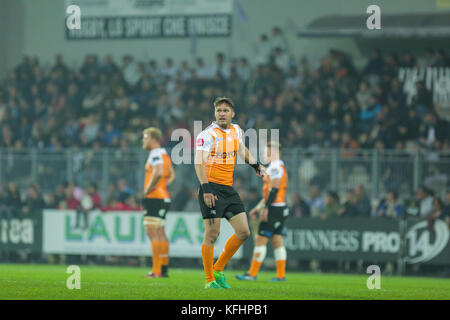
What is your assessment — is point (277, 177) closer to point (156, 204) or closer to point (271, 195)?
point (271, 195)

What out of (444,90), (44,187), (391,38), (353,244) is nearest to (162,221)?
(353,244)

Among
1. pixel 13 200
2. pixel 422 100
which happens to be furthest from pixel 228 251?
pixel 422 100

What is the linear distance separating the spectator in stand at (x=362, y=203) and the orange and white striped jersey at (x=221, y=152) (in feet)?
31.1

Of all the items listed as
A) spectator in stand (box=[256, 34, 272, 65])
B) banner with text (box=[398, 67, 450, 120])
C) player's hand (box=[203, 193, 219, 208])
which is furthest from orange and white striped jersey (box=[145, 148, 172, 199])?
spectator in stand (box=[256, 34, 272, 65])

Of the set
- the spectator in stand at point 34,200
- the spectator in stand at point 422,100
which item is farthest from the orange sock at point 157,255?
the spectator in stand at point 422,100

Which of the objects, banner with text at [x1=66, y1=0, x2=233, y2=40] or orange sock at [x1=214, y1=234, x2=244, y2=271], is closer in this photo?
orange sock at [x1=214, y1=234, x2=244, y2=271]

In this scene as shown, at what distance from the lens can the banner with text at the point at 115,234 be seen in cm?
2072

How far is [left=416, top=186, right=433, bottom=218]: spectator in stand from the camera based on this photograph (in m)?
19.6

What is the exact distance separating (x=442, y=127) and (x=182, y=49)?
10727 mm

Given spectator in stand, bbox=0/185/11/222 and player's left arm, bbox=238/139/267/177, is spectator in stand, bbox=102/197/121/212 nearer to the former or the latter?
spectator in stand, bbox=0/185/11/222

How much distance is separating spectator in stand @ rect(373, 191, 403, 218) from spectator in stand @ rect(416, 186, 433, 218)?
519 mm

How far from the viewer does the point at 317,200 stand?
20953 millimetres

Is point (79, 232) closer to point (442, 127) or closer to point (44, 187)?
point (44, 187)

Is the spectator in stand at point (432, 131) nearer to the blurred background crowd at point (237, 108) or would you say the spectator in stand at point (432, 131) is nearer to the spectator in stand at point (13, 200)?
the blurred background crowd at point (237, 108)
